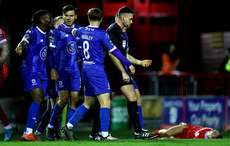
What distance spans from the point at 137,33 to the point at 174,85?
4775mm

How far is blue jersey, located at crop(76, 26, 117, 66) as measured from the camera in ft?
25.5

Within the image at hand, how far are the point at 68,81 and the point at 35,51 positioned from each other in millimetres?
868

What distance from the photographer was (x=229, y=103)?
14.1 metres

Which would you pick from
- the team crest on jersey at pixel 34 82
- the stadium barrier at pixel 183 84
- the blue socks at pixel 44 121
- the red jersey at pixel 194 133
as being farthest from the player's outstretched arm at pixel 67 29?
the stadium barrier at pixel 183 84

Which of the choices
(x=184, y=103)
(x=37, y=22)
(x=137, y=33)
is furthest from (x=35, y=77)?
(x=137, y=33)

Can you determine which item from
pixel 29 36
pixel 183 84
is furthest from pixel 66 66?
pixel 183 84

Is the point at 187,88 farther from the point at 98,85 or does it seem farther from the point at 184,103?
the point at 98,85

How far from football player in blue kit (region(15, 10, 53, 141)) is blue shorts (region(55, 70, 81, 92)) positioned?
14.8 inches

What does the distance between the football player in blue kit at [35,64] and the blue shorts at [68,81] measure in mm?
376

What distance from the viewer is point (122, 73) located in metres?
7.93

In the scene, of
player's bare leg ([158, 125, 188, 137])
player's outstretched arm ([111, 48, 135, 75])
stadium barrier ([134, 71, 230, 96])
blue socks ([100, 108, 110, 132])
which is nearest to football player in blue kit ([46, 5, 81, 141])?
blue socks ([100, 108, 110, 132])

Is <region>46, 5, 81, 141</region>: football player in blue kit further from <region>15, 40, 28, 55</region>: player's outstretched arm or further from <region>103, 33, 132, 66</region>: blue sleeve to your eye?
<region>103, 33, 132, 66</region>: blue sleeve

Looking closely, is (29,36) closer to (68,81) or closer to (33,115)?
(68,81)

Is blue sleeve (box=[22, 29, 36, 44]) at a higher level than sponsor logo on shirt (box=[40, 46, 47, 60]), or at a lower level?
higher
